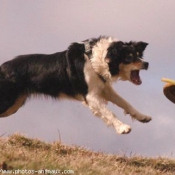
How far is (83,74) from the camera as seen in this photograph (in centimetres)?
723

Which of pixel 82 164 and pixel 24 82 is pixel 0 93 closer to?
pixel 24 82

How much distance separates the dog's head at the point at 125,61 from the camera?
7.30m

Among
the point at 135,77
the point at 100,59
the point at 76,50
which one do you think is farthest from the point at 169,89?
the point at 76,50

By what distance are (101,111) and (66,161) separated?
7.26ft

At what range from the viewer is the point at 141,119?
730cm

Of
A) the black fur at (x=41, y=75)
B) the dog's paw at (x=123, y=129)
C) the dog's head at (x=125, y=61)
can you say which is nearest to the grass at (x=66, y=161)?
the dog's paw at (x=123, y=129)

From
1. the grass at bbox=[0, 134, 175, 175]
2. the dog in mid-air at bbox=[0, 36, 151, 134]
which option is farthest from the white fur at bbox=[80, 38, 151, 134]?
the grass at bbox=[0, 134, 175, 175]

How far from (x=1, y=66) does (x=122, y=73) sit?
7.25 ft

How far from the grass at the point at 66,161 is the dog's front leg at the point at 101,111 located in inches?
20.8

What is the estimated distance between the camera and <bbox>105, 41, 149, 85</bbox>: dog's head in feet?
24.0

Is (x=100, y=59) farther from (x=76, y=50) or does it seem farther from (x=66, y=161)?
(x=66, y=161)

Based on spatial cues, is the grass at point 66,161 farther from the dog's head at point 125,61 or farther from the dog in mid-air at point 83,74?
the dog's head at point 125,61

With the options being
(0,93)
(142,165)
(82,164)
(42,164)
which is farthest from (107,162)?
(0,93)

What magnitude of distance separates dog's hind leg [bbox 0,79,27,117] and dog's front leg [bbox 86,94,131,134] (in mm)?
1419
